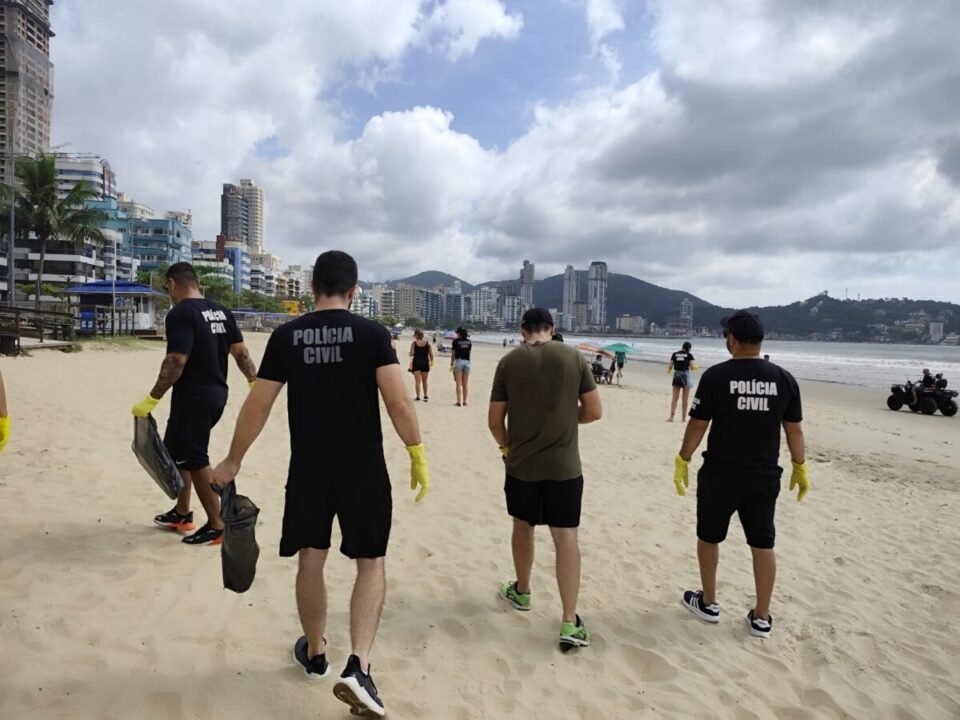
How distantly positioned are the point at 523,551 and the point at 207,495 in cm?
230

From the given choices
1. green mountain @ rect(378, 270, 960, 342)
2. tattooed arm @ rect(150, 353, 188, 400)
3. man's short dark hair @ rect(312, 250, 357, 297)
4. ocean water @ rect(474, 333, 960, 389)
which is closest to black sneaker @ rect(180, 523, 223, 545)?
tattooed arm @ rect(150, 353, 188, 400)

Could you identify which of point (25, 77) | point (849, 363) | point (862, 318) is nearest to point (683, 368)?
point (849, 363)

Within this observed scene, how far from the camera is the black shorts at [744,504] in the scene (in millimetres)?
3156

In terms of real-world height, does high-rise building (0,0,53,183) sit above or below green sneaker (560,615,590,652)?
above

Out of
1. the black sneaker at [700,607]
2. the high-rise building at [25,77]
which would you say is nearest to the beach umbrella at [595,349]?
the black sneaker at [700,607]

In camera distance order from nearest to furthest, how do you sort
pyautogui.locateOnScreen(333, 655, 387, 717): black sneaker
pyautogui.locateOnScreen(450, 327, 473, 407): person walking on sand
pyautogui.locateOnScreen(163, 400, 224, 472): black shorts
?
1. pyautogui.locateOnScreen(333, 655, 387, 717): black sneaker
2. pyautogui.locateOnScreen(163, 400, 224, 472): black shorts
3. pyautogui.locateOnScreen(450, 327, 473, 407): person walking on sand

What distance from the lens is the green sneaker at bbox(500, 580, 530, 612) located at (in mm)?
3373

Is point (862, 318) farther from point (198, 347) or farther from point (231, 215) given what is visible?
point (231, 215)

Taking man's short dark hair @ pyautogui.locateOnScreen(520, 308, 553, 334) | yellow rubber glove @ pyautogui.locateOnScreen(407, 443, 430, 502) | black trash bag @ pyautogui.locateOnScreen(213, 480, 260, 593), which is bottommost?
black trash bag @ pyautogui.locateOnScreen(213, 480, 260, 593)

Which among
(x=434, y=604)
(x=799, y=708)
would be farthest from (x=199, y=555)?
(x=799, y=708)

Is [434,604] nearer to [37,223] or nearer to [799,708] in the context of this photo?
[799,708]

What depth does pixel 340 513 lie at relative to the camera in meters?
2.36

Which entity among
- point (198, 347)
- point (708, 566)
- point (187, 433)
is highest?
point (198, 347)

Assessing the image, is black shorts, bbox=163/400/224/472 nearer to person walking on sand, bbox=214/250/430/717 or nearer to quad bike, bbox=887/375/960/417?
person walking on sand, bbox=214/250/430/717
